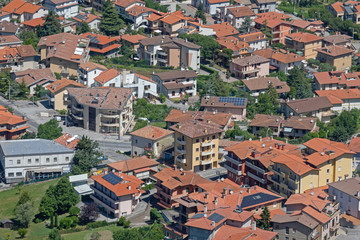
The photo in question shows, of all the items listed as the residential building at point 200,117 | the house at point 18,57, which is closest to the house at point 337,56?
the residential building at point 200,117

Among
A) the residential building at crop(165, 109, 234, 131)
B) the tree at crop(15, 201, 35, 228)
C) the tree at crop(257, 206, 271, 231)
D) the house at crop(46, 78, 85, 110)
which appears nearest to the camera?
the tree at crop(257, 206, 271, 231)

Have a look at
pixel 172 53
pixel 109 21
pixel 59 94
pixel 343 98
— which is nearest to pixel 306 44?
pixel 343 98

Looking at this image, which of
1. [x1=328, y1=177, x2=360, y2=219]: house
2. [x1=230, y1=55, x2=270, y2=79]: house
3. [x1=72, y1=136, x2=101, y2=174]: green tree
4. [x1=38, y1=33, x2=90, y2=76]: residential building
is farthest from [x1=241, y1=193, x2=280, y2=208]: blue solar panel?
[x1=38, y1=33, x2=90, y2=76]: residential building

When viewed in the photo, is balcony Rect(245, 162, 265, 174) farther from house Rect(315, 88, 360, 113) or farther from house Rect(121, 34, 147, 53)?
house Rect(121, 34, 147, 53)

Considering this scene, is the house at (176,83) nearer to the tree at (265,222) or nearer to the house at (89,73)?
the house at (89,73)

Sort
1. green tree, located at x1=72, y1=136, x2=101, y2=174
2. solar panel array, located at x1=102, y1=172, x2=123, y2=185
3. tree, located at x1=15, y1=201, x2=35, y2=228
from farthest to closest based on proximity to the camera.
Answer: green tree, located at x1=72, y1=136, x2=101, y2=174, solar panel array, located at x1=102, y1=172, x2=123, y2=185, tree, located at x1=15, y1=201, x2=35, y2=228

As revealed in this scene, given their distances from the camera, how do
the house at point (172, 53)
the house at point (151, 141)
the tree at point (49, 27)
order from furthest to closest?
the tree at point (49, 27), the house at point (172, 53), the house at point (151, 141)
